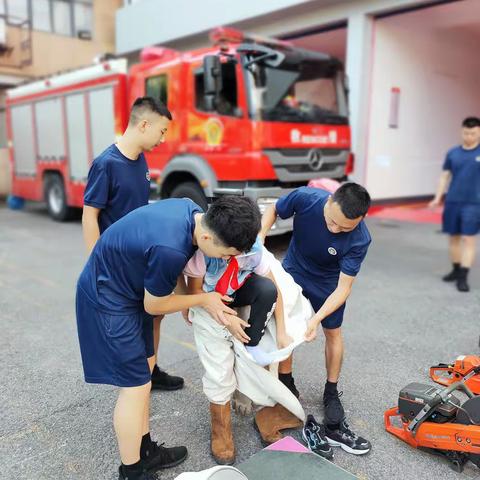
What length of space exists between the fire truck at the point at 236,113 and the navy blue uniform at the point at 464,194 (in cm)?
196

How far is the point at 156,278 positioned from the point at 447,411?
61.3 inches

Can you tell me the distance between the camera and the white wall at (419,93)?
34.7ft

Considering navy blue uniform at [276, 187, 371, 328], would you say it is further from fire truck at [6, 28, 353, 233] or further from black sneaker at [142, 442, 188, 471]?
fire truck at [6, 28, 353, 233]

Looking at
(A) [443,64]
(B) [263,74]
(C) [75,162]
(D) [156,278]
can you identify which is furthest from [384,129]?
(D) [156,278]

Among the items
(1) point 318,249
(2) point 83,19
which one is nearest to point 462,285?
(1) point 318,249

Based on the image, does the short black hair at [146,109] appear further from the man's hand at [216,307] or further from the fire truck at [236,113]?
the fire truck at [236,113]

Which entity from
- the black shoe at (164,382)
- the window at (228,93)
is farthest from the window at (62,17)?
the black shoe at (164,382)

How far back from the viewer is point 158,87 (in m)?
7.25

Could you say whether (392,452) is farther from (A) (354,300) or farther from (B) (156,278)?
(A) (354,300)

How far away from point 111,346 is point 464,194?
4448 millimetres

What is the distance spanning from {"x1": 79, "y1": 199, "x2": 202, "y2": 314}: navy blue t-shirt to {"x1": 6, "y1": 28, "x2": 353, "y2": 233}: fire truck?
4.21 metres

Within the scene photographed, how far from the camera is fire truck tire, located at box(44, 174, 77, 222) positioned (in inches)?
387

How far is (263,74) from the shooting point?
625cm

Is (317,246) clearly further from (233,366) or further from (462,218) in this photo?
(462,218)
